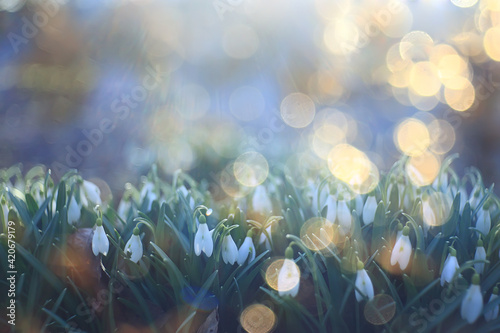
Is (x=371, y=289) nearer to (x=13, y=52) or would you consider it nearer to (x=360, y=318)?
(x=360, y=318)

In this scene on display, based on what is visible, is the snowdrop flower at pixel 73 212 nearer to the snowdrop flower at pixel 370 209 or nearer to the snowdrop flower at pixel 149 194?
the snowdrop flower at pixel 149 194

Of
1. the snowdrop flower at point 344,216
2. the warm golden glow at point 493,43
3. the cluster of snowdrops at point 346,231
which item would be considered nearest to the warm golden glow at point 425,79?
the warm golden glow at point 493,43

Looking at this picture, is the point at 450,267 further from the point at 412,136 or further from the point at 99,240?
the point at 412,136

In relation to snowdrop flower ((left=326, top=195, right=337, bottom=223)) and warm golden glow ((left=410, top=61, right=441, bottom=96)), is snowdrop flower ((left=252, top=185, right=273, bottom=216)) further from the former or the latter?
warm golden glow ((left=410, top=61, right=441, bottom=96))

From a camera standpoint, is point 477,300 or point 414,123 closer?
point 477,300

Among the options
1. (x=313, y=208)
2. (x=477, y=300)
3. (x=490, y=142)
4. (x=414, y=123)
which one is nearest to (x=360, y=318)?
(x=477, y=300)

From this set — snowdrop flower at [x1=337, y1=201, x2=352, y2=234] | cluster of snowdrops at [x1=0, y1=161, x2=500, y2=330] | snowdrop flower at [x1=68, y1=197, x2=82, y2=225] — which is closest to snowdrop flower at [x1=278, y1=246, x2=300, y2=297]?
cluster of snowdrops at [x1=0, y1=161, x2=500, y2=330]
